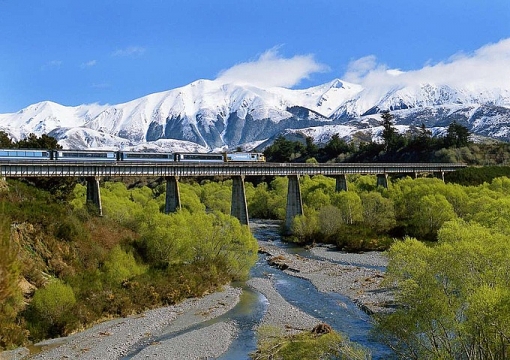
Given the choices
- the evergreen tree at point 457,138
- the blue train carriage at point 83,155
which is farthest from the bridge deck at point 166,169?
the evergreen tree at point 457,138

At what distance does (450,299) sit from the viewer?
22219mm

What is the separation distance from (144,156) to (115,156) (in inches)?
187

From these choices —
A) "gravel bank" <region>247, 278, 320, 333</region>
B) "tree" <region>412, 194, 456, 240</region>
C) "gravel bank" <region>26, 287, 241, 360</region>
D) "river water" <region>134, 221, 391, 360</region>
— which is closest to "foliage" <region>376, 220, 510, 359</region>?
"river water" <region>134, 221, 391, 360</region>

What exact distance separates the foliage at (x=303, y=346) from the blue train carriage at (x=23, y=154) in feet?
128

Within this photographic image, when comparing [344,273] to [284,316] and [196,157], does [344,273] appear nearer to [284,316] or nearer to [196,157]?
[284,316]

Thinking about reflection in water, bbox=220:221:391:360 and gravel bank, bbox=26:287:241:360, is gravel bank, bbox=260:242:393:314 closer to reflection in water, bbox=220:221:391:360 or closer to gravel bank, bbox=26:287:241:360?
reflection in water, bbox=220:221:391:360

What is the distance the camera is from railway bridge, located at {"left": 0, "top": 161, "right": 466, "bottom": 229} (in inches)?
2311

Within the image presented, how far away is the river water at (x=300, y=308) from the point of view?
105 feet

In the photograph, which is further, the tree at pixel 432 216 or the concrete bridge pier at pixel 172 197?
the tree at pixel 432 216

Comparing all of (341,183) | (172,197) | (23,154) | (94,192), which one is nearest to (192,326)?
(94,192)

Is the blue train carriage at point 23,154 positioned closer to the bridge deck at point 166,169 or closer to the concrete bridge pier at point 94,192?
the bridge deck at point 166,169

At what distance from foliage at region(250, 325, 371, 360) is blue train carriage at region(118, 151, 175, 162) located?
44.1m

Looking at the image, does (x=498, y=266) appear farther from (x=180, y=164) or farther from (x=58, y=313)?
(x=180, y=164)

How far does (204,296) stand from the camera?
1780 inches
